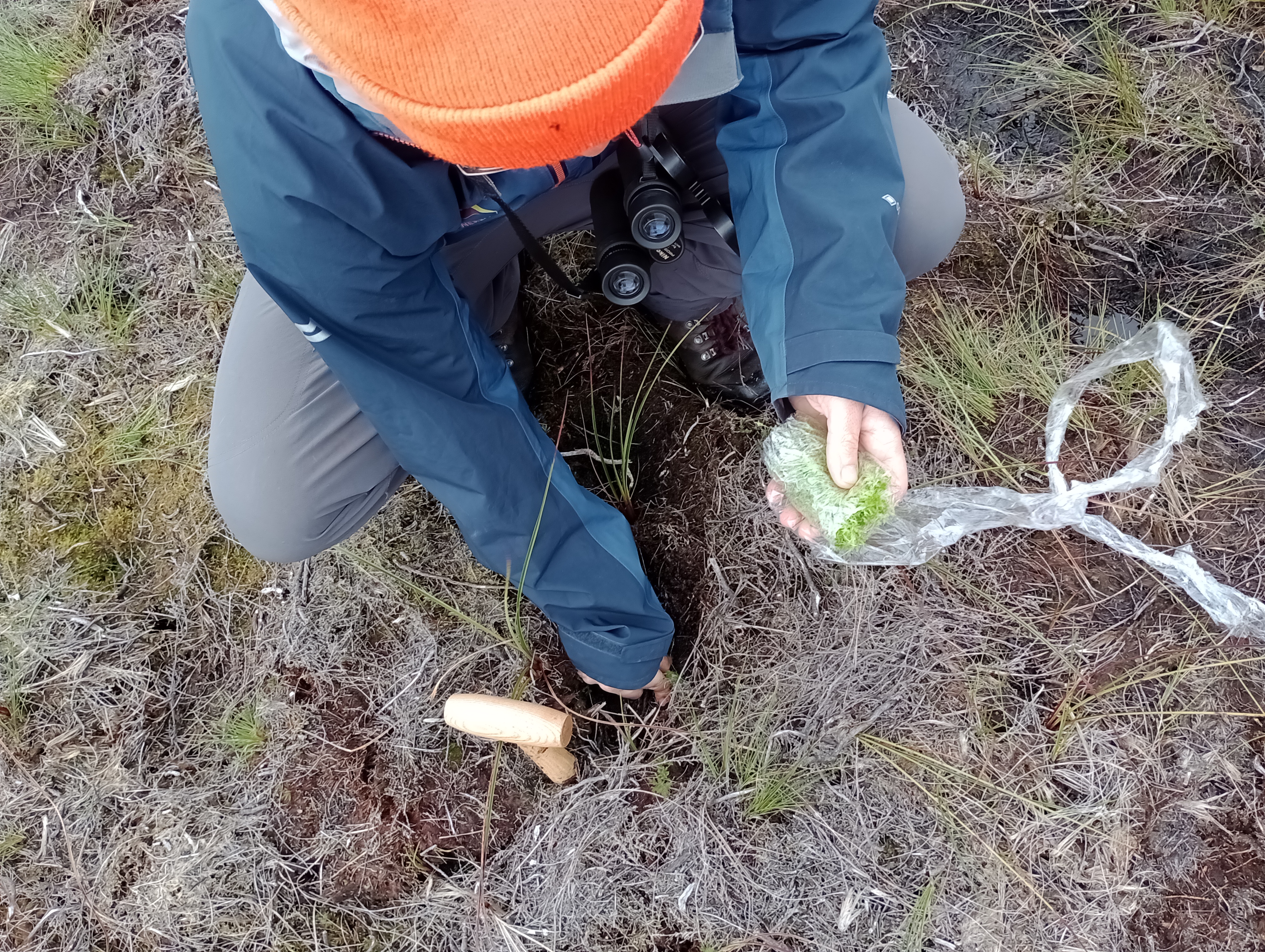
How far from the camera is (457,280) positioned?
1.38m

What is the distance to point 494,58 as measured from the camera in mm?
583

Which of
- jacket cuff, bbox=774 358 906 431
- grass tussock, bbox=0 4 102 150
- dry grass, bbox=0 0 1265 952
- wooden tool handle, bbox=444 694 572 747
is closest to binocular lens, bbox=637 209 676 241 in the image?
jacket cuff, bbox=774 358 906 431

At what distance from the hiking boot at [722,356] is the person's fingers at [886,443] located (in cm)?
45

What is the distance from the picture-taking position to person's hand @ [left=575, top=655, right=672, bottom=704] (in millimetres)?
1420

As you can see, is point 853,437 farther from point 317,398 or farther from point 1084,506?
point 317,398

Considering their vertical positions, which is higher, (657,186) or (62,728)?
(657,186)

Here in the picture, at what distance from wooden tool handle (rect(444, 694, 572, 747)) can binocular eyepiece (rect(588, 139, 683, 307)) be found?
0.66 meters

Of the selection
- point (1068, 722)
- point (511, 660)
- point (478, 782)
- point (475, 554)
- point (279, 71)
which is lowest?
point (1068, 722)

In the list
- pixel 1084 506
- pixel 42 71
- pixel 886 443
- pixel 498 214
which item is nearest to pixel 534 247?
pixel 498 214

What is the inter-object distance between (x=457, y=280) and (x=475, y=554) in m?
0.50

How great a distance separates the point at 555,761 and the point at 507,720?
10.8 inches

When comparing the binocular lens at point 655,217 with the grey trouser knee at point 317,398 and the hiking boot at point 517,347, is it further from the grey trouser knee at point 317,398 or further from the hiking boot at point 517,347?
the hiking boot at point 517,347

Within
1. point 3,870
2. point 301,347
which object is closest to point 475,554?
point 301,347

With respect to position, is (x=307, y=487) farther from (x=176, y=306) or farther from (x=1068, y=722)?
(x=1068, y=722)
